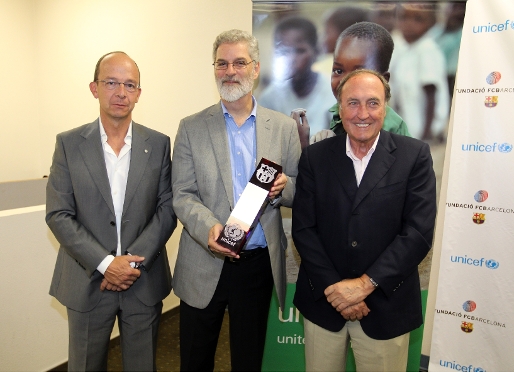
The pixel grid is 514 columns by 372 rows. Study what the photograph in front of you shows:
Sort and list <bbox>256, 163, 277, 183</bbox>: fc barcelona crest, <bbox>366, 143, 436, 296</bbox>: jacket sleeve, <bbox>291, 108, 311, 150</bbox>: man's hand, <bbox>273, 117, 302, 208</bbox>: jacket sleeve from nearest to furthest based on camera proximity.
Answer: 1. <bbox>366, 143, 436, 296</bbox>: jacket sleeve
2. <bbox>256, 163, 277, 183</bbox>: fc barcelona crest
3. <bbox>273, 117, 302, 208</bbox>: jacket sleeve
4. <bbox>291, 108, 311, 150</bbox>: man's hand

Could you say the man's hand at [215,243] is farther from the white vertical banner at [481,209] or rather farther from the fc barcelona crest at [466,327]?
the fc barcelona crest at [466,327]

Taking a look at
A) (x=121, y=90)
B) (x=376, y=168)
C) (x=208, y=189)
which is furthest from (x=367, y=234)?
(x=121, y=90)

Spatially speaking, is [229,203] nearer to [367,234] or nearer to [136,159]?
[136,159]

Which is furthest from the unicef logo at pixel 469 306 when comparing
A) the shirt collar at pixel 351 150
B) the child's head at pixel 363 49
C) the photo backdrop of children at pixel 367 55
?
the child's head at pixel 363 49

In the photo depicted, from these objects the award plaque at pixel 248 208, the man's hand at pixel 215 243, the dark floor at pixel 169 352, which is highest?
the award plaque at pixel 248 208

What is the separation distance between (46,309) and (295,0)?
8.60 feet

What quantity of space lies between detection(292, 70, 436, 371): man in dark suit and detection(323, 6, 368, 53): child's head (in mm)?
993

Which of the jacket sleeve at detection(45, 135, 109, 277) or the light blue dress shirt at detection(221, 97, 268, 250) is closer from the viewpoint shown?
the jacket sleeve at detection(45, 135, 109, 277)

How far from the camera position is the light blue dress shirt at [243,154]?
6.78 feet

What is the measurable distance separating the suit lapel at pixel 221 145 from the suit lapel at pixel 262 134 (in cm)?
16

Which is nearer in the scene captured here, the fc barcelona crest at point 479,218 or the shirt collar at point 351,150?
the shirt collar at point 351,150

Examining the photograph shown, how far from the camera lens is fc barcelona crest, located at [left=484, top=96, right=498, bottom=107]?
8.27 feet

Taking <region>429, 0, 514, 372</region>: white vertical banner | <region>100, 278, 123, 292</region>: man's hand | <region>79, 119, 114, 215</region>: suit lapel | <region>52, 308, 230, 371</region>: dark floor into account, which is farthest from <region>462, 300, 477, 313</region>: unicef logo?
<region>79, 119, 114, 215</region>: suit lapel

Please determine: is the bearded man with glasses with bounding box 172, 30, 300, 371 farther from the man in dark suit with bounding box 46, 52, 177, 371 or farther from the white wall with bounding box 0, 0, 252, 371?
the white wall with bounding box 0, 0, 252, 371
